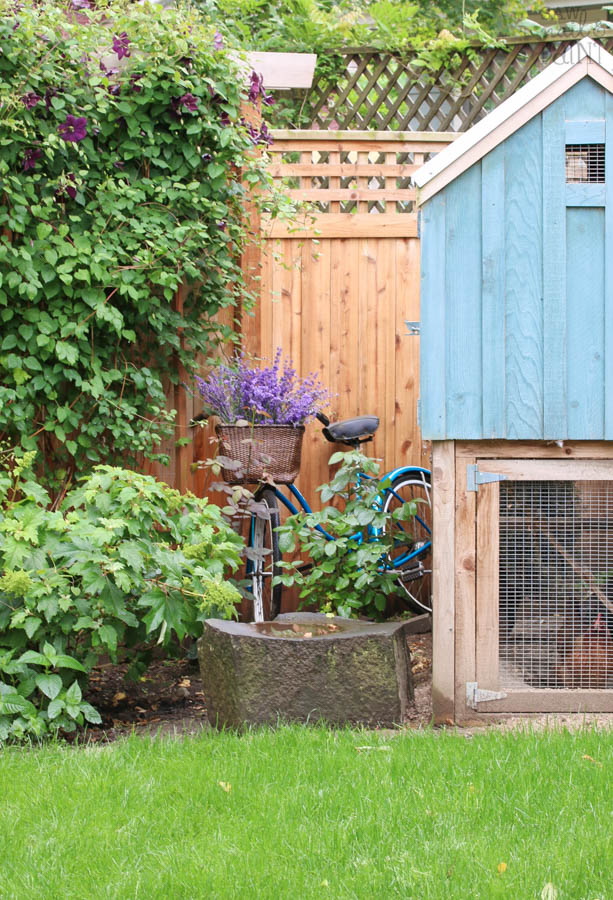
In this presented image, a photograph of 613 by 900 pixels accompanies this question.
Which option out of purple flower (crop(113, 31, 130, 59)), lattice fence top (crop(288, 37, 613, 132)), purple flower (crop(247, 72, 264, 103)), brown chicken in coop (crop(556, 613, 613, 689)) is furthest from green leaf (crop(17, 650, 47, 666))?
lattice fence top (crop(288, 37, 613, 132))

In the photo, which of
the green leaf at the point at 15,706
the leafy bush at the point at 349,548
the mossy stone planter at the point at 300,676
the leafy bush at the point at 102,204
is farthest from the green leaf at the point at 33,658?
the leafy bush at the point at 102,204

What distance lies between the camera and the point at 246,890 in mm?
1883

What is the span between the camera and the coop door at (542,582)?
330cm

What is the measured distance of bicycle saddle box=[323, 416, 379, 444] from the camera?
15.2 feet

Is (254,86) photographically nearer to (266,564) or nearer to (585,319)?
(585,319)

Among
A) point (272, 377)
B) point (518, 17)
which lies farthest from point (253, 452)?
point (518, 17)

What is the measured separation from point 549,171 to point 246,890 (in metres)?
2.51

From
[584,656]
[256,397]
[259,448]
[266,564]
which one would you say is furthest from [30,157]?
[584,656]

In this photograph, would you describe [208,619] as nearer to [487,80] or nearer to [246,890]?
[246,890]

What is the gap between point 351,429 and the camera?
4.66 metres

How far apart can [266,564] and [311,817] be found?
2.32m

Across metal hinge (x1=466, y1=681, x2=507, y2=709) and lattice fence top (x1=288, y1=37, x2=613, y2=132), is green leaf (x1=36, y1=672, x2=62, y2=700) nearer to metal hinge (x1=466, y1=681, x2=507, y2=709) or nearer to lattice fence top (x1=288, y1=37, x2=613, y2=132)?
metal hinge (x1=466, y1=681, x2=507, y2=709)

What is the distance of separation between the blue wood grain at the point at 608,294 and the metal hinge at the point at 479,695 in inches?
38.6

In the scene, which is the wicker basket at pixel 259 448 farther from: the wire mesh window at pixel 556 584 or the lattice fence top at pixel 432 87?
the lattice fence top at pixel 432 87
